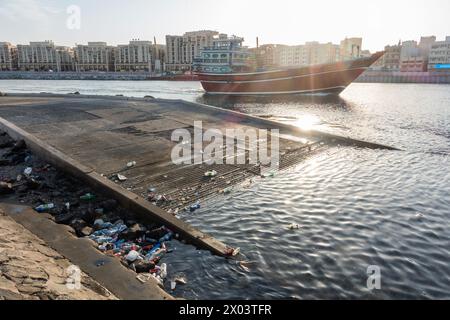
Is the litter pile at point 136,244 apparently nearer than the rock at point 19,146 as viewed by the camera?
Yes

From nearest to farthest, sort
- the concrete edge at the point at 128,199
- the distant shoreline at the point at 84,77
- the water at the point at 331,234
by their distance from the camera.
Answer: the water at the point at 331,234
the concrete edge at the point at 128,199
the distant shoreline at the point at 84,77

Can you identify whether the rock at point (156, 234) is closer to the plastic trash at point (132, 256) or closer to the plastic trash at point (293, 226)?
the plastic trash at point (132, 256)

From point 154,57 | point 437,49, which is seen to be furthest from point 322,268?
point 154,57

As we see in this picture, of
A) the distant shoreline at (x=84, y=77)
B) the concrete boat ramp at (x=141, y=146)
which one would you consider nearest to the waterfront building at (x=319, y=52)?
the distant shoreline at (x=84, y=77)

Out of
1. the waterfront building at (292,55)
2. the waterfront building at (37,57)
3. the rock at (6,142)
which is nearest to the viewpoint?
the rock at (6,142)

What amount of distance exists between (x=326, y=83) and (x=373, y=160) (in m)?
36.5

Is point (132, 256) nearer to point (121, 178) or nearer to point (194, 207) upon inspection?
point (194, 207)

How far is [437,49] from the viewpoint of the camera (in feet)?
346

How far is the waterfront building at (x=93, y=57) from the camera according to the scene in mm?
153000

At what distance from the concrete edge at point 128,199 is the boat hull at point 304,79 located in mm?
38019

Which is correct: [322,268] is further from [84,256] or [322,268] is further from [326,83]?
[326,83]

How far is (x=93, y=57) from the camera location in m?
154

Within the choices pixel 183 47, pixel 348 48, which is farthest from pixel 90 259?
pixel 348 48

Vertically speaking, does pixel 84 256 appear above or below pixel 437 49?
below
